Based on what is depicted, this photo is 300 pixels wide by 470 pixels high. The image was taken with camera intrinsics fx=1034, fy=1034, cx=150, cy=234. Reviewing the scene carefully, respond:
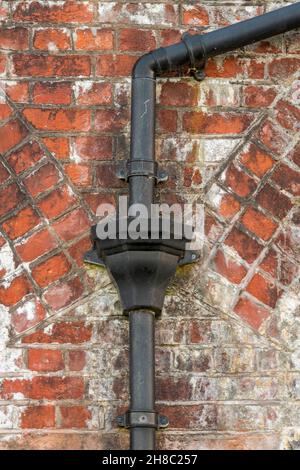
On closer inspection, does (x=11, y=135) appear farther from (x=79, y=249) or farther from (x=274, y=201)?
(x=274, y=201)

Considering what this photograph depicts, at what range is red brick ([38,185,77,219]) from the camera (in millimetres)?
3689

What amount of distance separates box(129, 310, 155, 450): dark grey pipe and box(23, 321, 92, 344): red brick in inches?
7.0

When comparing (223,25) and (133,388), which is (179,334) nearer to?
(133,388)

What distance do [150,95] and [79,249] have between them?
61 cm

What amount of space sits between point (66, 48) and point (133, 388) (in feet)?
4.22

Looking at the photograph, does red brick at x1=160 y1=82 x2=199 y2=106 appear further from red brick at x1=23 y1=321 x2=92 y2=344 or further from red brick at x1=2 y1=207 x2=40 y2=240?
red brick at x1=23 y1=321 x2=92 y2=344

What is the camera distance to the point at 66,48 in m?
3.82

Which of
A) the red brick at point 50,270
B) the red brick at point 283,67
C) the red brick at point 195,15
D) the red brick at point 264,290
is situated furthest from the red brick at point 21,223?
the red brick at point 283,67

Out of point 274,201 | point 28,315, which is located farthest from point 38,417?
point 274,201

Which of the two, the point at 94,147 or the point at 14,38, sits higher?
the point at 14,38

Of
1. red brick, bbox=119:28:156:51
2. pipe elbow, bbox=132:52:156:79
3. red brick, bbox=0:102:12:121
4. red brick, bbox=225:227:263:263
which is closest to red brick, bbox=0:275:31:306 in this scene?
red brick, bbox=0:102:12:121

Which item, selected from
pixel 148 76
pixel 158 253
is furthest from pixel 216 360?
pixel 148 76

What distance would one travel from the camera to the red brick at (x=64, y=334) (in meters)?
3.57

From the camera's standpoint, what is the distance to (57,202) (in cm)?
370
